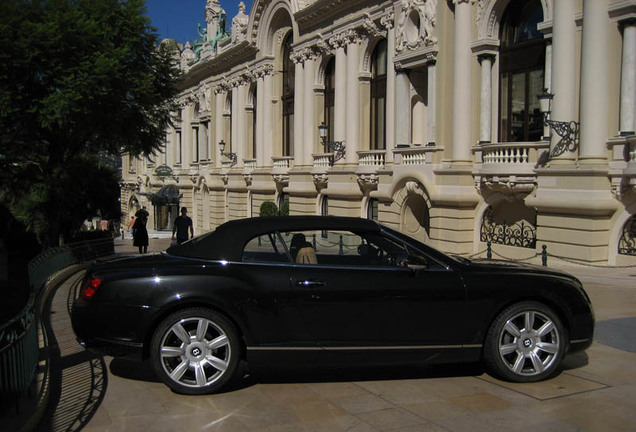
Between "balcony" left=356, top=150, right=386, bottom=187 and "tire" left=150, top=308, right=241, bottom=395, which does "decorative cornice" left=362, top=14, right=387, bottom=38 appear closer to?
"balcony" left=356, top=150, right=386, bottom=187

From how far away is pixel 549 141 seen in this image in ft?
51.6

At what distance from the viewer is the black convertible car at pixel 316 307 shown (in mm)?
5555

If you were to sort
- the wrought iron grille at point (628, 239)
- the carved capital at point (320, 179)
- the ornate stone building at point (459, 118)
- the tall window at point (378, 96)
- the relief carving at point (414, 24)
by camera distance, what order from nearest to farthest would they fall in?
the wrought iron grille at point (628, 239) < the ornate stone building at point (459, 118) < the relief carving at point (414, 24) < the tall window at point (378, 96) < the carved capital at point (320, 179)

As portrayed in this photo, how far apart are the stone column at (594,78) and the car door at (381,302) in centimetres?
1044

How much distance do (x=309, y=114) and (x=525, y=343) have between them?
22.9 meters

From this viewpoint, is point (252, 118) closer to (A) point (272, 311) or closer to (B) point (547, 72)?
(B) point (547, 72)

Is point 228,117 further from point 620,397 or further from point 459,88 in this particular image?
point 620,397

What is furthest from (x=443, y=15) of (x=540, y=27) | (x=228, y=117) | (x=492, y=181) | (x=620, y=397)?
(x=228, y=117)

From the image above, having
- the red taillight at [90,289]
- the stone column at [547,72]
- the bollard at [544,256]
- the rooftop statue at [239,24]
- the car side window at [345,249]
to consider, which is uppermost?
the rooftop statue at [239,24]

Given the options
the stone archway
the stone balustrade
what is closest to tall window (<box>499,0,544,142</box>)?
the stone archway

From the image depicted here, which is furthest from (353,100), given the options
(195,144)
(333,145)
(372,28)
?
(195,144)

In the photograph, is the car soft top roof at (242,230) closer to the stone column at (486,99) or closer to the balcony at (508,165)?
the balcony at (508,165)

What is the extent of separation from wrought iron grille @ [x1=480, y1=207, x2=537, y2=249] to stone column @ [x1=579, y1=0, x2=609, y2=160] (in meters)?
2.96

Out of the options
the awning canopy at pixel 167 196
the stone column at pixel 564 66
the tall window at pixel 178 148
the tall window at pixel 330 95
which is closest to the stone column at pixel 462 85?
the stone column at pixel 564 66
